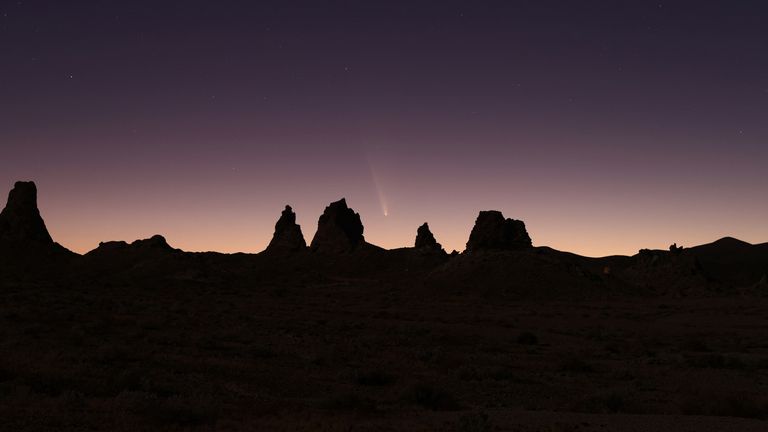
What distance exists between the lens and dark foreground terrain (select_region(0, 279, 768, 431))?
10422 millimetres

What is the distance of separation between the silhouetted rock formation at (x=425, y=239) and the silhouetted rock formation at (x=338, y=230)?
53.8ft

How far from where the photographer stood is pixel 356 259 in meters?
126

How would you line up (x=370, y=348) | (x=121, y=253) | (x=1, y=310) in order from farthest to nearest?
(x=121, y=253)
(x=1, y=310)
(x=370, y=348)

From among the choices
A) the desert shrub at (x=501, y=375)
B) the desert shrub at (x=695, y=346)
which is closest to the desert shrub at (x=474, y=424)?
the desert shrub at (x=501, y=375)

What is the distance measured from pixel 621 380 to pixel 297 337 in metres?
13.4

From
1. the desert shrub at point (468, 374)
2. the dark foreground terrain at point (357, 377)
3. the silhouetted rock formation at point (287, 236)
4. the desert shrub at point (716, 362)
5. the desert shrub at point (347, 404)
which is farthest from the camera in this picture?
the silhouetted rock formation at point (287, 236)

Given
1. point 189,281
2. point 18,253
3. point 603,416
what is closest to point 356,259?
point 189,281

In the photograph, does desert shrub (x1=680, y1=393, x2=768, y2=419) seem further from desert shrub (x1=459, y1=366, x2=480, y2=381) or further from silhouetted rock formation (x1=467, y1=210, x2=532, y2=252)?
silhouetted rock formation (x1=467, y1=210, x2=532, y2=252)

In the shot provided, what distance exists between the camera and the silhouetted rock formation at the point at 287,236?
5463 inches

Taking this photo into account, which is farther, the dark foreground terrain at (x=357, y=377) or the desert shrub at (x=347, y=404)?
the desert shrub at (x=347, y=404)

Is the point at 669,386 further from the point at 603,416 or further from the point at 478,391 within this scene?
the point at 603,416

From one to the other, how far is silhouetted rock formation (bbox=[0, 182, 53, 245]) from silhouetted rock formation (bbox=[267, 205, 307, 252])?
5008 cm

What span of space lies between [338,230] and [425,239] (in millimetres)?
21867

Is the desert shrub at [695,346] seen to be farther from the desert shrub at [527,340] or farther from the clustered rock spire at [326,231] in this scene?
the clustered rock spire at [326,231]
